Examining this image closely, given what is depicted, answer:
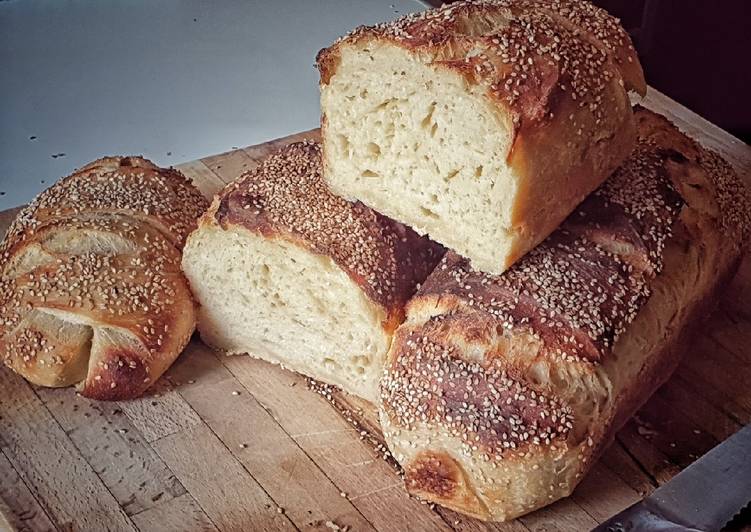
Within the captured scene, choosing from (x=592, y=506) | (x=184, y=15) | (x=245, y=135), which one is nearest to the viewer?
(x=592, y=506)

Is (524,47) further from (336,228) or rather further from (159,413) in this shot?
(159,413)

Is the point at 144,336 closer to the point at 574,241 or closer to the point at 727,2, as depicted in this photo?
the point at 574,241

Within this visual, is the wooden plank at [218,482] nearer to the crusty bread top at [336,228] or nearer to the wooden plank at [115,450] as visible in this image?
the wooden plank at [115,450]

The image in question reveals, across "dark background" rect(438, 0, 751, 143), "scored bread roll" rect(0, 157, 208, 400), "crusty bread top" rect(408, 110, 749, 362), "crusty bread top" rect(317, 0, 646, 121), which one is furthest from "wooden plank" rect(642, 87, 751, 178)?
"scored bread roll" rect(0, 157, 208, 400)

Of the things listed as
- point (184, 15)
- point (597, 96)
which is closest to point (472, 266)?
point (597, 96)

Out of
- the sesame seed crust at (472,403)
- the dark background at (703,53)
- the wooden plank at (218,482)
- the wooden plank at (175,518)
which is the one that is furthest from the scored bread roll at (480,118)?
the dark background at (703,53)

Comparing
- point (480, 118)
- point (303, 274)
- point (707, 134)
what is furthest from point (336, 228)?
point (707, 134)
